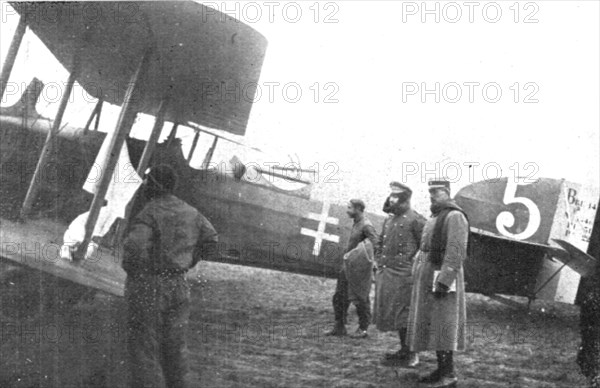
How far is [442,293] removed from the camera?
3.71m

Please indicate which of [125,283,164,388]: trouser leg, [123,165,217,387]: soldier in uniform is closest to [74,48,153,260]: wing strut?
[123,165,217,387]: soldier in uniform

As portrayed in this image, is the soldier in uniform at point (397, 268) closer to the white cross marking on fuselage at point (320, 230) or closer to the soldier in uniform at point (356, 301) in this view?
the soldier in uniform at point (356, 301)

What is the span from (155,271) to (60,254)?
1792mm

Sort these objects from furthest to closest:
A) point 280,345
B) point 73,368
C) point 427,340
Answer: point 280,345
point 427,340
point 73,368

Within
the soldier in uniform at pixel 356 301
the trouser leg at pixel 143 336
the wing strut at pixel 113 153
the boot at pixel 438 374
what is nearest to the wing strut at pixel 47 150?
the wing strut at pixel 113 153

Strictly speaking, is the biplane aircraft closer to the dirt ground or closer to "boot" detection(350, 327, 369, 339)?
the dirt ground

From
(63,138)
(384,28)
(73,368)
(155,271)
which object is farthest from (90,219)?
(384,28)

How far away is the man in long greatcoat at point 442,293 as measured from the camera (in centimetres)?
365

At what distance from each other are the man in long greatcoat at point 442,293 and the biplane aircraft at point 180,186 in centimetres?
189

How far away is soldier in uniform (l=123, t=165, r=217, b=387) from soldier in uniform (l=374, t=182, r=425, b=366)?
1.96 metres

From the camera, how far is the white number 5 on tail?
7117 millimetres

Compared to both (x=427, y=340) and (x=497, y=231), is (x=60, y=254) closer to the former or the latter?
(x=427, y=340)

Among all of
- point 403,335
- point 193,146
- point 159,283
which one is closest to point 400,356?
point 403,335

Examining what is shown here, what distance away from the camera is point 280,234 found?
23.7 feet
